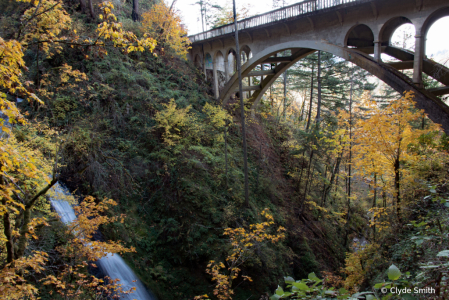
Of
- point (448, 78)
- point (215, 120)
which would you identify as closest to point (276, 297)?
point (448, 78)

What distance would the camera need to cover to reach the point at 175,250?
10.0 meters

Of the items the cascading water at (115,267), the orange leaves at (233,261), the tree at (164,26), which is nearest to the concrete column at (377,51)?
the orange leaves at (233,261)

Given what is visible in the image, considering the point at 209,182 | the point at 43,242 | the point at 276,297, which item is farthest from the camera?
the point at 209,182

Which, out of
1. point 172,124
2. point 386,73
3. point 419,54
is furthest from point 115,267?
point 419,54

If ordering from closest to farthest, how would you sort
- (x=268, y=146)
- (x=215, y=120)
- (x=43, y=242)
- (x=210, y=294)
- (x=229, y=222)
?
(x=43, y=242) < (x=210, y=294) < (x=229, y=222) < (x=215, y=120) < (x=268, y=146)

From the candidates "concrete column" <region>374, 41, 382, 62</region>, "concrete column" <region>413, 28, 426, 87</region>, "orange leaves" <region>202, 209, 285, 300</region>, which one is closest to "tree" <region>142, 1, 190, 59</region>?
"concrete column" <region>374, 41, 382, 62</region>

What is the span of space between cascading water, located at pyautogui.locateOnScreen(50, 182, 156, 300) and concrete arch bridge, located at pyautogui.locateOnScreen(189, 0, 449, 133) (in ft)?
40.2

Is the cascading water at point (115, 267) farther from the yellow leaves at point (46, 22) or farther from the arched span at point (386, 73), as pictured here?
the arched span at point (386, 73)

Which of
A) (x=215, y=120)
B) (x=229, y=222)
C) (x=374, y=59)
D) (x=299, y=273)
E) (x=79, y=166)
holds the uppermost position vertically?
(x=374, y=59)

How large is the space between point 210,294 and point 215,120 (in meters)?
9.54

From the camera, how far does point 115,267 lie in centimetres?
820

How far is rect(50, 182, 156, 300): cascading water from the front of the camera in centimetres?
789

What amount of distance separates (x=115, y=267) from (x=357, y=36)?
54.7 feet

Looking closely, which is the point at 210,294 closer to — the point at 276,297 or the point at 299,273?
the point at 299,273
